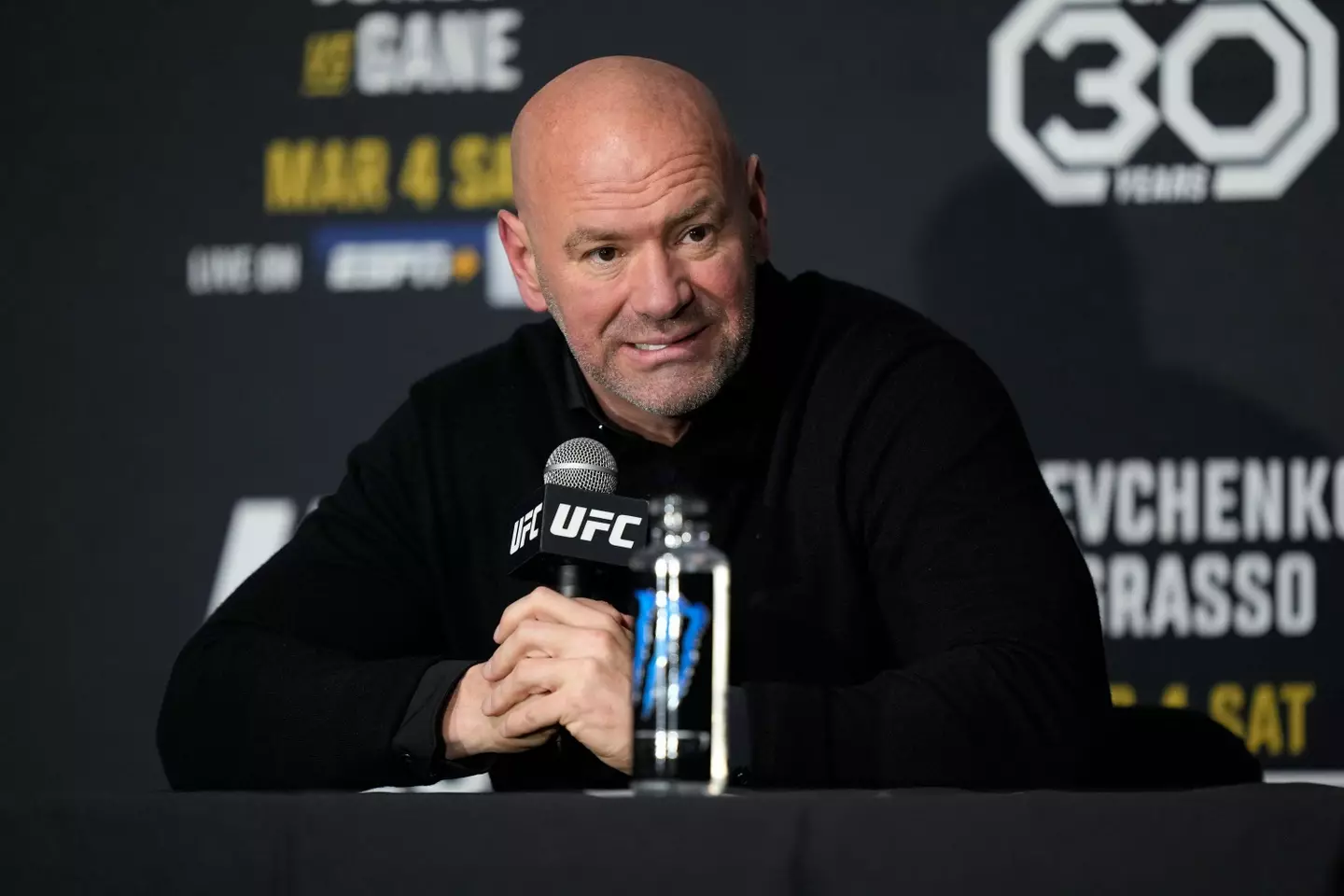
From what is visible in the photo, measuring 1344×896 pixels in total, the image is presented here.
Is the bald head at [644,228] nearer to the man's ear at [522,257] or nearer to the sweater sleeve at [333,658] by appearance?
the man's ear at [522,257]

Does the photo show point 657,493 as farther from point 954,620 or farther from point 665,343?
point 954,620

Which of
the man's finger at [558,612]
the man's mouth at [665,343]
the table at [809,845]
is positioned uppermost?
the man's mouth at [665,343]

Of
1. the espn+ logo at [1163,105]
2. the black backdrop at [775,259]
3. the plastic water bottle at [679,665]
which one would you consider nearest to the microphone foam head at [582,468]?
the plastic water bottle at [679,665]

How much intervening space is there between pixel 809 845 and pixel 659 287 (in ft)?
3.38

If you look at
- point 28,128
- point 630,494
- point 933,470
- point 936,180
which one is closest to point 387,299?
point 28,128

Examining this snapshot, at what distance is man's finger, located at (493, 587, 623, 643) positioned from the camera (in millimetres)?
1550

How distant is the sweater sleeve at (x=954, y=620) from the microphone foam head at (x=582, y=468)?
1.04ft

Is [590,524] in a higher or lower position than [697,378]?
lower

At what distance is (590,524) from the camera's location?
149 cm

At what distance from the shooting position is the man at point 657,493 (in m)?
1.62

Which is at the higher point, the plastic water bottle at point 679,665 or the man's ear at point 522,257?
the man's ear at point 522,257

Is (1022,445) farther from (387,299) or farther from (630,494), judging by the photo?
(387,299)

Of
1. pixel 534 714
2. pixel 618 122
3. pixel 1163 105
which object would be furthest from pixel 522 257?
pixel 1163 105

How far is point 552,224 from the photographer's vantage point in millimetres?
2049
